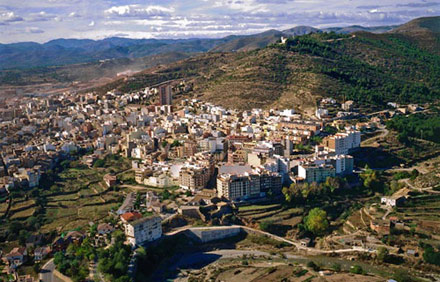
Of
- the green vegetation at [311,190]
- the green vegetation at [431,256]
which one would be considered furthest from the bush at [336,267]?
the green vegetation at [311,190]

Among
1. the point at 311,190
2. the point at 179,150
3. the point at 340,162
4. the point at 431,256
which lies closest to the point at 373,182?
the point at 340,162

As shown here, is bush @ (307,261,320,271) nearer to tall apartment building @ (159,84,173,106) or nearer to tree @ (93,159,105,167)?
tree @ (93,159,105,167)

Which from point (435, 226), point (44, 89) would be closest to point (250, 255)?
point (435, 226)

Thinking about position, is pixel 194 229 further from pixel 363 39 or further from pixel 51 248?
pixel 363 39

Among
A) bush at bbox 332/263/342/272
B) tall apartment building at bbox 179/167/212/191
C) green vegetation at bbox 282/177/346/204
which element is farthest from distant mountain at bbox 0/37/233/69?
bush at bbox 332/263/342/272

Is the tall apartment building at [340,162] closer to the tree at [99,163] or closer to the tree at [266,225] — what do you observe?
the tree at [266,225]

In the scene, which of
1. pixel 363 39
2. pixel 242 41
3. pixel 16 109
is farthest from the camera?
pixel 242 41
